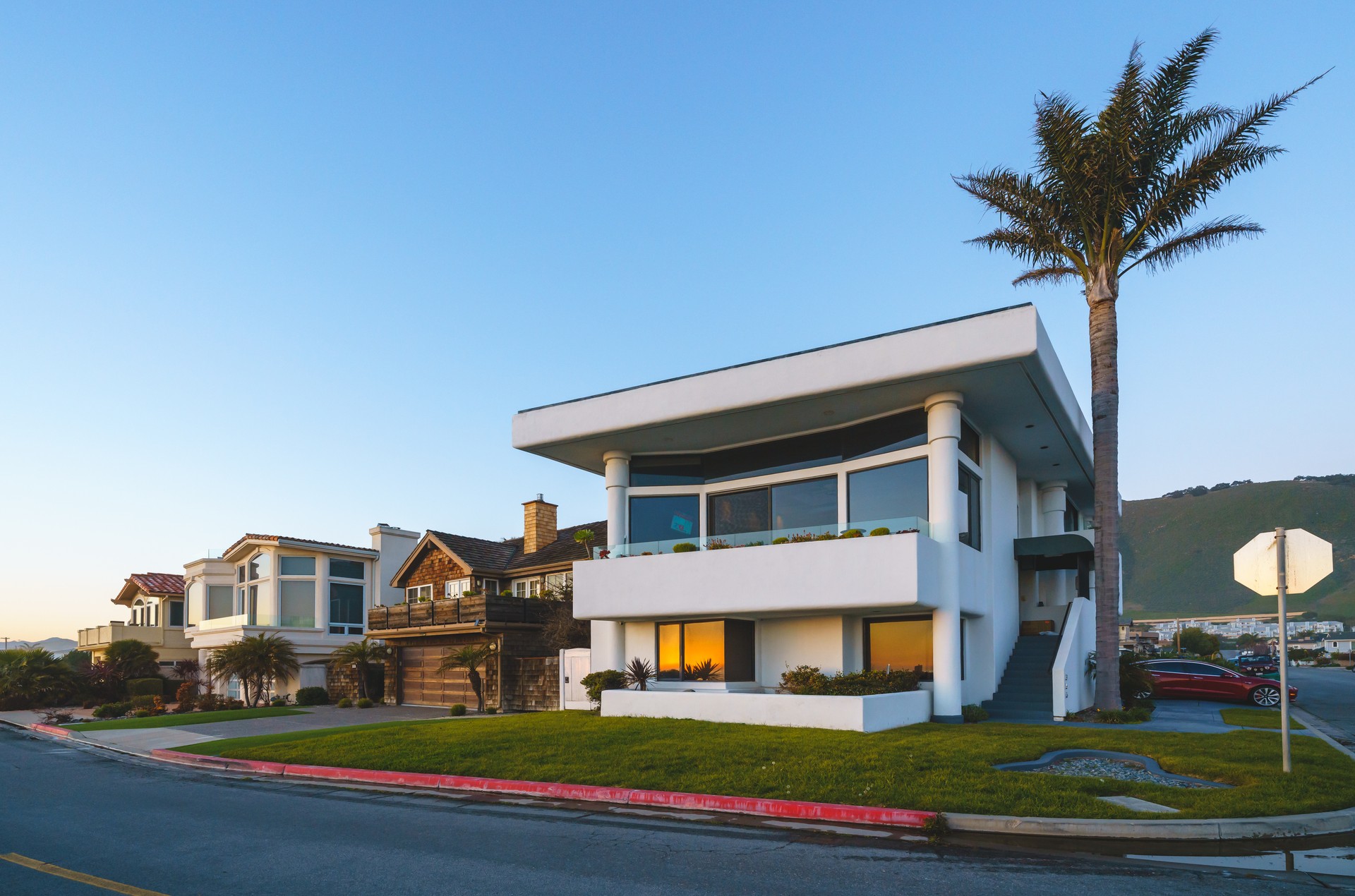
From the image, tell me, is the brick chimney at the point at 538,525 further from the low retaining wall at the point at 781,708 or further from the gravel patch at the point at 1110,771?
the gravel patch at the point at 1110,771

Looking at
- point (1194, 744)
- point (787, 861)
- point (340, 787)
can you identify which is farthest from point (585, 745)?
A: point (1194, 744)

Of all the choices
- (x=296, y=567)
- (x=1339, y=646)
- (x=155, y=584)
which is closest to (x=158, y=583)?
(x=155, y=584)

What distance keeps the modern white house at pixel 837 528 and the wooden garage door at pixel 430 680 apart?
9487 millimetres

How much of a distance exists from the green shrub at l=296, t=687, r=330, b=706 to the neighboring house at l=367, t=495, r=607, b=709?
356 centimetres

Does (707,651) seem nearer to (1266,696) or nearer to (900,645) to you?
(900,645)

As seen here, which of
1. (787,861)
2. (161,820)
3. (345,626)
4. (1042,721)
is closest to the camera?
(787,861)

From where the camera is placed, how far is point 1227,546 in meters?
172

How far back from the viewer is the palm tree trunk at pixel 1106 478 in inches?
784

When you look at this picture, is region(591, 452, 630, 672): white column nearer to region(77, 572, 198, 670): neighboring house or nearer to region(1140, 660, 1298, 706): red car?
region(1140, 660, 1298, 706): red car

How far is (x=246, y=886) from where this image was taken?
25.7ft

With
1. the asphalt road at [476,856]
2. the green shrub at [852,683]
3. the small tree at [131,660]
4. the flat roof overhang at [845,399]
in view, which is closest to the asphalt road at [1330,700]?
the green shrub at [852,683]

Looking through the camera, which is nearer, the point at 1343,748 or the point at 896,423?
the point at 1343,748

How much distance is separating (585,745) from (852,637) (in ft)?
25.1

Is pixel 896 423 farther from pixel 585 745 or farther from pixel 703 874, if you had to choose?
pixel 703 874
